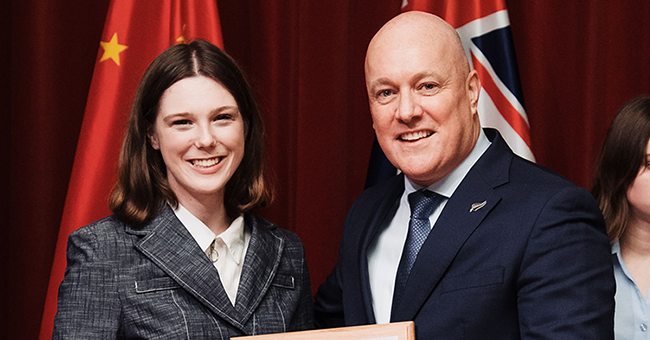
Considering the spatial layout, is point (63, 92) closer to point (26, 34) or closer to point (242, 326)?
point (26, 34)

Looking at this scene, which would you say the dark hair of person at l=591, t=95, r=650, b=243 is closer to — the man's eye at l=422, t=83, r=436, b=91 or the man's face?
the man's face

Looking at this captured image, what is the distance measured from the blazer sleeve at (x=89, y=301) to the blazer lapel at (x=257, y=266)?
A: 39 cm

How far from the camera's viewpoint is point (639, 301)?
2244 mm

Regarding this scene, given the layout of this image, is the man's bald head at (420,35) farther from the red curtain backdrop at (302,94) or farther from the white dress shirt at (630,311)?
the red curtain backdrop at (302,94)

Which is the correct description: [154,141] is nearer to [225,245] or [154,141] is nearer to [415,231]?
[225,245]

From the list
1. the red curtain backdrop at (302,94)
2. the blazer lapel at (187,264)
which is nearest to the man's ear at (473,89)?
the blazer lapel at (187,264)

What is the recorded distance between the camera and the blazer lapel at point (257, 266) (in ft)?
6.65

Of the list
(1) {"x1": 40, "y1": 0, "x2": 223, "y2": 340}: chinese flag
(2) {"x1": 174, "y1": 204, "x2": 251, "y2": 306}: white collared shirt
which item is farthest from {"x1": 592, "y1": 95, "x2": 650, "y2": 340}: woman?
Result: (1) {"x1": 40, "y1": 0, "x2": 223, "y2": 340}: chinese flag

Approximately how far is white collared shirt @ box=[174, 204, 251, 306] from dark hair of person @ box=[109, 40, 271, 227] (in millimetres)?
91

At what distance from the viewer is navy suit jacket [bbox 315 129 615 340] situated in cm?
162

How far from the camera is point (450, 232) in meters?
1.78

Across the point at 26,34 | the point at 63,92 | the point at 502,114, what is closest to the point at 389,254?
the point at 502,114

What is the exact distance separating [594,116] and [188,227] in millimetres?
2202

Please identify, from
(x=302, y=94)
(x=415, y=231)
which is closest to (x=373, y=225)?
(x=415, y=231)
